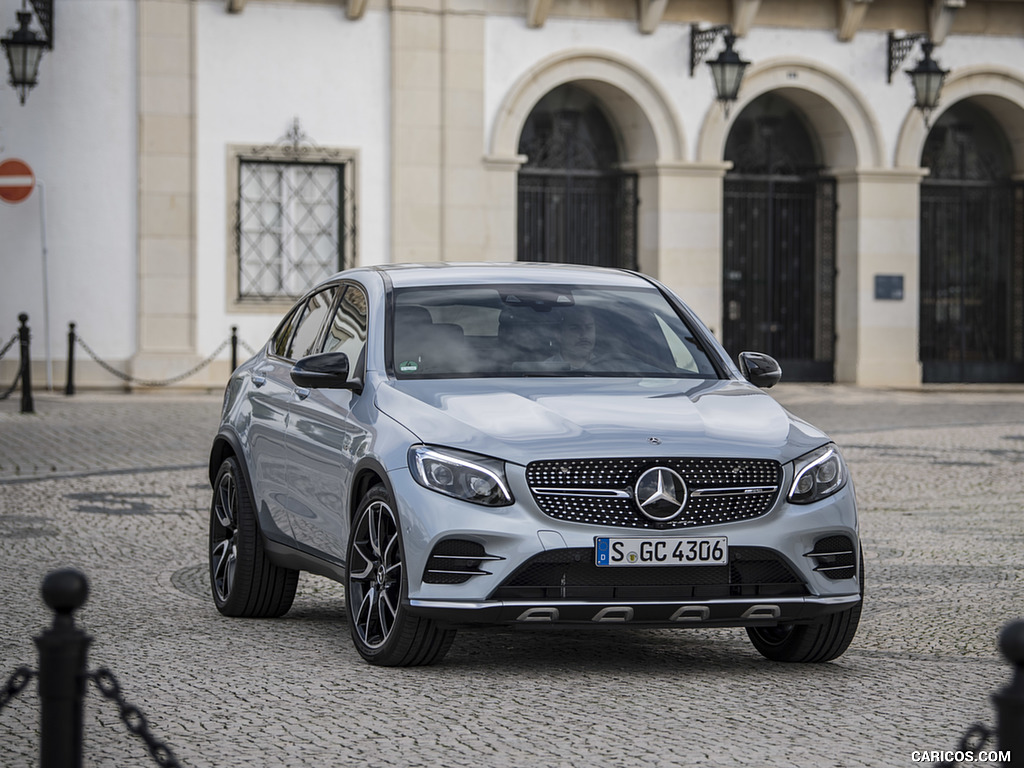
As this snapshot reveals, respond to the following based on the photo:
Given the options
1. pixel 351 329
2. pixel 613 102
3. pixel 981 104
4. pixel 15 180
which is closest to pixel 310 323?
pixel 351 329

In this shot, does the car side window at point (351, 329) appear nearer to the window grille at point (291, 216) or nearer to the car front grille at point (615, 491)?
the car front grille at point (615, 491)

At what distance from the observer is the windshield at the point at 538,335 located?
285 inches

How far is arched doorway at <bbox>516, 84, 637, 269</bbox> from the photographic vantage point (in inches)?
1049

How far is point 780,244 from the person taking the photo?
27.8 m

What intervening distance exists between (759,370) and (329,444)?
1.84 metres

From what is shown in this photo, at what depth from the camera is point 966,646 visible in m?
7.18

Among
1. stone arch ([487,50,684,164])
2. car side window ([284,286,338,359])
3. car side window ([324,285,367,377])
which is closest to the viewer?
car side window ([324,285,367,377])

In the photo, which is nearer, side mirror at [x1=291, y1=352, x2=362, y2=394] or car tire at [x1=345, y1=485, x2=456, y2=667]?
car tire at [x1=345, y1=485, x2=456, y2=667]

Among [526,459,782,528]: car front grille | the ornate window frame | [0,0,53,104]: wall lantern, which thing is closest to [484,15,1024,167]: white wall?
the ornate window frame

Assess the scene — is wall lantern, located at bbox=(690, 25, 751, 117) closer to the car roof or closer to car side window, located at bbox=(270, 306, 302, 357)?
car side window, located at bbox=(270, 306, 302, 357)

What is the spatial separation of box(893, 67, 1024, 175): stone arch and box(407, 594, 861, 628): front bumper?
72.7ft

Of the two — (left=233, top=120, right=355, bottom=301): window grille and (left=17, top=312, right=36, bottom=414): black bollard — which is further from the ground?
(left=233, top=120, right=355, bottom=301): window grille

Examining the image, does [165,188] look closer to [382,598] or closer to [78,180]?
[78,180]

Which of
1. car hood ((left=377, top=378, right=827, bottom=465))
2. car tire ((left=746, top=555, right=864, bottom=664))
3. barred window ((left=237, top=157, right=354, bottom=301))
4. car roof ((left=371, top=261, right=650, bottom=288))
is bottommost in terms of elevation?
car tire ((left=746, top=555, right=864, bottom=664))
